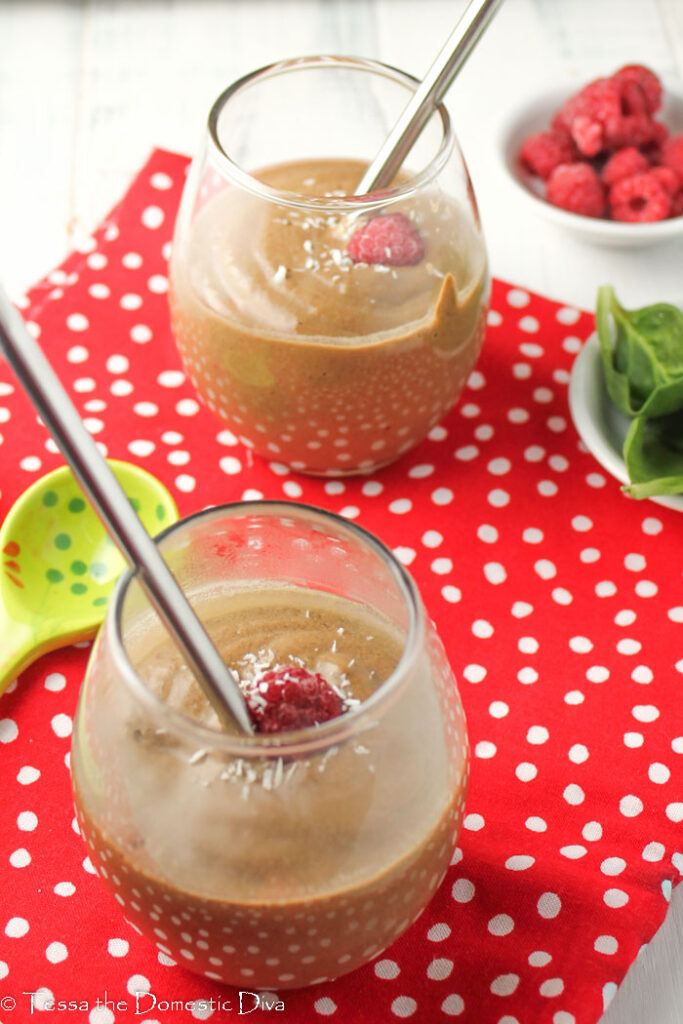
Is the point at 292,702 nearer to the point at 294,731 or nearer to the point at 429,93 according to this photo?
the point at 294,731

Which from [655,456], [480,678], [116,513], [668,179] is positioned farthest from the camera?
[668,179]

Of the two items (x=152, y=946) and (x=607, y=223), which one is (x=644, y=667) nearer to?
(x=152, y=946)

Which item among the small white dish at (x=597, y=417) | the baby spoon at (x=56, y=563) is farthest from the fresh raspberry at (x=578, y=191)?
the baby spoon at (x=56, y=563)

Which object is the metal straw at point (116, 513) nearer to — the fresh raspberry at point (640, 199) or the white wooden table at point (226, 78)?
the white wooden table at point (226, 78)

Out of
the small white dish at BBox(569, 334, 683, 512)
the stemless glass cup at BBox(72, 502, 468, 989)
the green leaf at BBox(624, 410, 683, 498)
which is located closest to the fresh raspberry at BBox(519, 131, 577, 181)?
the small white dish at BBox(569, 334, 683, 512)

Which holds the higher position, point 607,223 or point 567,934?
point 607,223

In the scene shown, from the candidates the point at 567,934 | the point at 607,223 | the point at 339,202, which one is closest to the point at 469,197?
the point at 339,202

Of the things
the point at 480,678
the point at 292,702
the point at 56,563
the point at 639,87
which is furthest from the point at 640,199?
the point at 292,702
